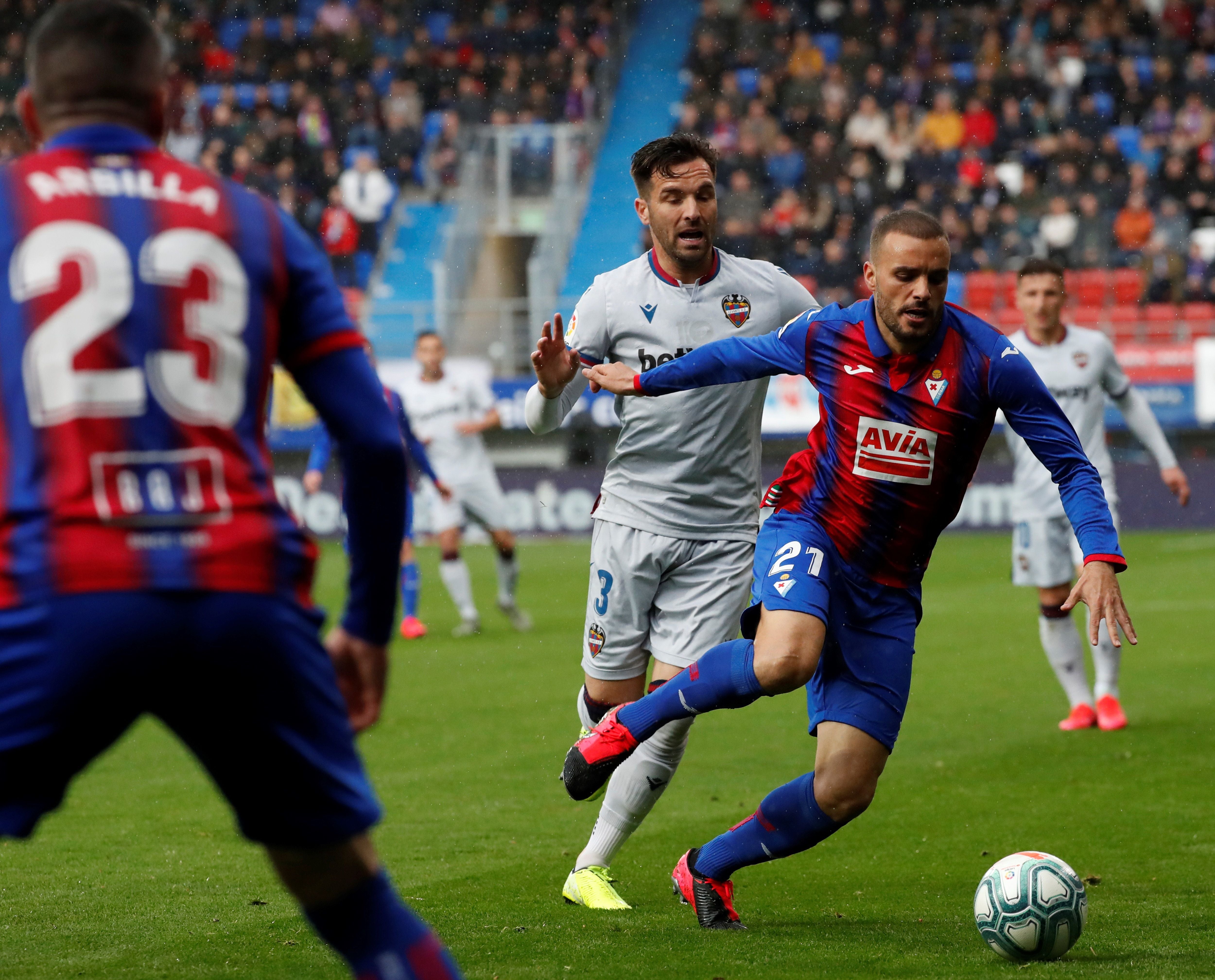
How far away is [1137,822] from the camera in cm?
636

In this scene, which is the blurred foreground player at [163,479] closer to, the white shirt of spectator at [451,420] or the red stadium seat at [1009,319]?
the white shirt of spectator at [451,420]

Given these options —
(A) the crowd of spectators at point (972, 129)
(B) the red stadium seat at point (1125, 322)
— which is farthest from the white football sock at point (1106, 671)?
(A) the crowd of spectators at point (972, 129)

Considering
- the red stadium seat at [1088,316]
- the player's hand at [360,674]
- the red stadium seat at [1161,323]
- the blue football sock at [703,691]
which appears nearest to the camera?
the player's hand at [360,674]

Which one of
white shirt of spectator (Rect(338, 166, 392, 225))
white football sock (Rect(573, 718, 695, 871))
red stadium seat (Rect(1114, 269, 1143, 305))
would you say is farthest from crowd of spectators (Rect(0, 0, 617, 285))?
white football sock (Rect(573, 718, 695, 871))

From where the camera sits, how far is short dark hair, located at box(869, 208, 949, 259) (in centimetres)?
458

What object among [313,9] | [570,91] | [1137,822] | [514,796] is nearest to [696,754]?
[514,796]

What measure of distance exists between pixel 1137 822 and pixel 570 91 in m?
22.7

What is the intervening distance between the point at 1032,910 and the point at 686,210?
8.56 feet

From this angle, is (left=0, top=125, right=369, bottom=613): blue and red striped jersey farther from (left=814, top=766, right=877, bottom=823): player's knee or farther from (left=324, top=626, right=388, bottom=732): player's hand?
(left=814, top=766, right=877, bottom=823): player's knee

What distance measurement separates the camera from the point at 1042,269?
29.0 feet

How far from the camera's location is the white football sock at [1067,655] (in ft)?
28.6

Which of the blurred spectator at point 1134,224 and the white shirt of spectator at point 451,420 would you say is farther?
the blurred spectator at point 1134,224

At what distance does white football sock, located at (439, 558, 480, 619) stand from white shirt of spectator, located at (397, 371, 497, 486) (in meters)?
0.90

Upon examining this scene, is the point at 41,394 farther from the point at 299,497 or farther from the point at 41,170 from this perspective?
the point at 299,497
